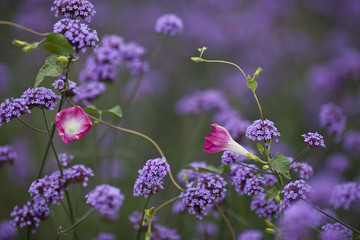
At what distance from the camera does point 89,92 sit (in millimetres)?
1750

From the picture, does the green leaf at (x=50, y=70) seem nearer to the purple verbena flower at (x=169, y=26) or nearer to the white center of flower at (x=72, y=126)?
the white center of flower at (x=72, y=126)

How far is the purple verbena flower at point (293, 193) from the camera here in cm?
105

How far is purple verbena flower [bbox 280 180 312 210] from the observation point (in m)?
1.05

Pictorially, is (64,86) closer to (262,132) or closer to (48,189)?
(48,189)

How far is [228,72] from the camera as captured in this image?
14.1ft

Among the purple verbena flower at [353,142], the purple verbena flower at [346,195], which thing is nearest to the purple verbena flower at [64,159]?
→ the purple verbena flower at [346,195]

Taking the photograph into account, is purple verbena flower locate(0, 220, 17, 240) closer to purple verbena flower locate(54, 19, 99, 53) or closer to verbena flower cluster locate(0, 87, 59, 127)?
verbena flower cluster locate(0, 87, 59, 127)

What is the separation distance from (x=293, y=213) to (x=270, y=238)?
35.7 inches

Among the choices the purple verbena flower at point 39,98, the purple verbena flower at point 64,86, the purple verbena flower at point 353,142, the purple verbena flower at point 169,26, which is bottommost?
the purple verbena flower at point 39,98

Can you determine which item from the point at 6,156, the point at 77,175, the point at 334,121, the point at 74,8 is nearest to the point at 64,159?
the point at 77,175

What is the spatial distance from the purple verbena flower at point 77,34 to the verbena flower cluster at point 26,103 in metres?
0.17

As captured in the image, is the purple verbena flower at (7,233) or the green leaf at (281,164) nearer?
the green leaf at (281,164)

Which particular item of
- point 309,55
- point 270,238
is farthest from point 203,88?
point 270,238

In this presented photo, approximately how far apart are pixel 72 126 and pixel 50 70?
0.59 feet
